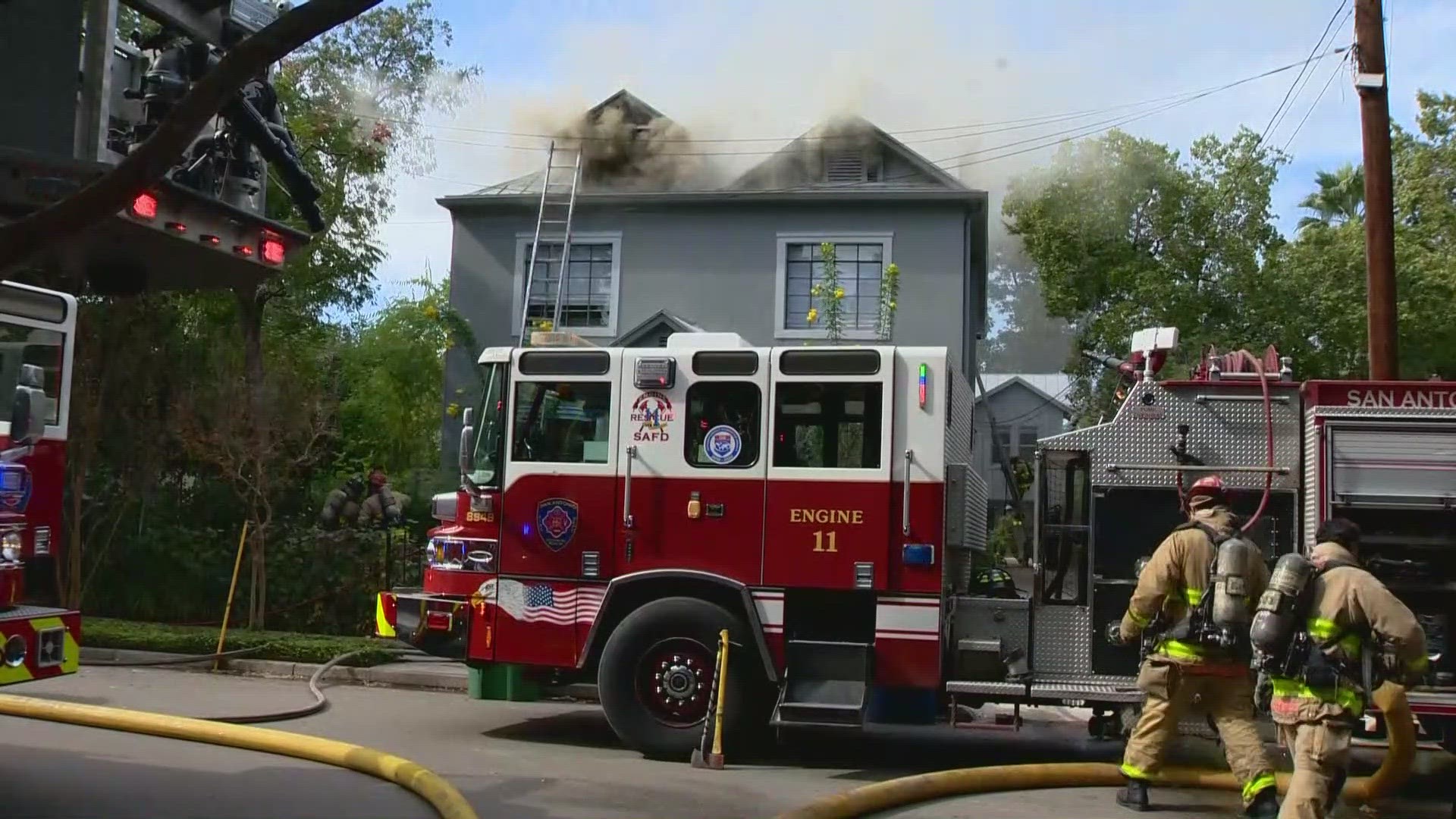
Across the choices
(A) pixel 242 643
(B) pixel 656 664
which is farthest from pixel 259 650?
(B) pixel 656 664

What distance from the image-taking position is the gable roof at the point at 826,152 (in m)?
21.4

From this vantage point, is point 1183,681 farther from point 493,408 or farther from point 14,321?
point 14,321

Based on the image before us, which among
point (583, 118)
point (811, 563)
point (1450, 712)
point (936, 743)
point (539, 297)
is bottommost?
point (936, 743)

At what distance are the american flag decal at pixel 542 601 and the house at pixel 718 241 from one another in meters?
11.9

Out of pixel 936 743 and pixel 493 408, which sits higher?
pixel 493 408

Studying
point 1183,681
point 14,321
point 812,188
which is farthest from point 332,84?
point 1183,681

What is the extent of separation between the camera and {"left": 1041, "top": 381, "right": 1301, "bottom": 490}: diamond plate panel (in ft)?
28.6

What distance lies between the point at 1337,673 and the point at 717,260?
16.2 m

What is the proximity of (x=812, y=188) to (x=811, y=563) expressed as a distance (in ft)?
43.7

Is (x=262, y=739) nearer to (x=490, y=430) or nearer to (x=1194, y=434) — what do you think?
(x=490, y=430)

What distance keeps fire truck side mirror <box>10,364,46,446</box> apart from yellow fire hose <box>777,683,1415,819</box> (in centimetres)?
393

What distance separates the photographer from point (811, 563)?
8.77 meters

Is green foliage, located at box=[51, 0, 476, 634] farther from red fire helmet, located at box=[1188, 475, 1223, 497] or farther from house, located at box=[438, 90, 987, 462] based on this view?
red fire helmet, located at box=[1188, 475, 1223, 497]

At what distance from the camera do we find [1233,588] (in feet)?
23.2
